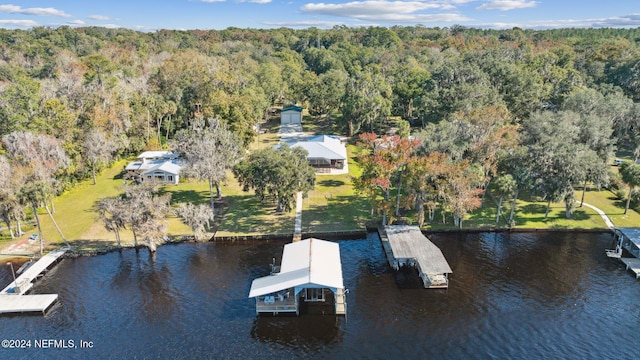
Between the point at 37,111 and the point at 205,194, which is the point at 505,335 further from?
the point at 37,111

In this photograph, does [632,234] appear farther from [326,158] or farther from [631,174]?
[326,158]

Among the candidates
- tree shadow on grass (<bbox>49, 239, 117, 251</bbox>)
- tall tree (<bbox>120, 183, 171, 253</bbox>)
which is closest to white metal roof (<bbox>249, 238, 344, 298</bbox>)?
tall tree (<bbox>120, 183, 171, 253</bbox>)

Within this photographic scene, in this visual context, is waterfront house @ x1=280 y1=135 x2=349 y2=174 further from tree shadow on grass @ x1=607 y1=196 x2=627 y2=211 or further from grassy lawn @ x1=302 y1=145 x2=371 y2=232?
tree shadow on grass @ x1=607 y1=196 x2=627 y2=211

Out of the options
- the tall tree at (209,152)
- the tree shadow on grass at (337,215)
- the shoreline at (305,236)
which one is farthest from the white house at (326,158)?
the shoreline at (305,236)

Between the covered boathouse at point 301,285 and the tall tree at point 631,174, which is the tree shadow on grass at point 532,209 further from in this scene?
the covered boathouse at point 301,285

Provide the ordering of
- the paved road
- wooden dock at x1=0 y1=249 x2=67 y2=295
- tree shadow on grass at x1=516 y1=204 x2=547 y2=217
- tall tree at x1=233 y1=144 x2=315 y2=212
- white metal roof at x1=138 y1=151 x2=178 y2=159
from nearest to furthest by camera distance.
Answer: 1. wooden dock at x1=0 y1=249 x2=67 y2=295
2. tall tree at x1=233 y1=144 x2=315 y2=212
3. the paved road
4. tree shadow on grass at x1=516 y1=204 x2=547 y2=217
5. white metal roof at x1=138 y1=151 x2=178 y2=159

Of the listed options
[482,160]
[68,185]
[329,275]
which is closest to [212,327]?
[329,275]

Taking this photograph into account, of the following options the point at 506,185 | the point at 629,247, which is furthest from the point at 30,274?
the point at 629,247

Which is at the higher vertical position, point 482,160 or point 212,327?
point 482,160
